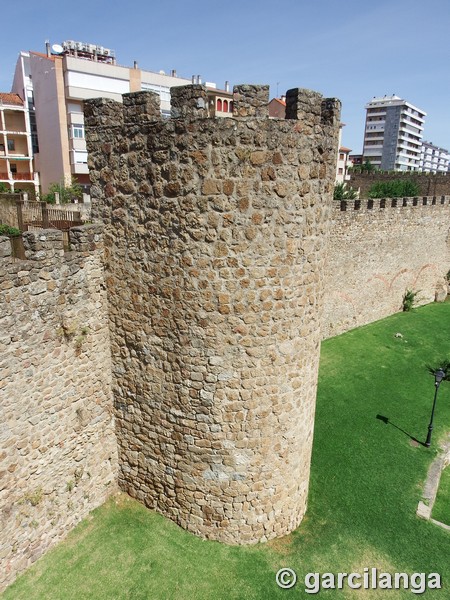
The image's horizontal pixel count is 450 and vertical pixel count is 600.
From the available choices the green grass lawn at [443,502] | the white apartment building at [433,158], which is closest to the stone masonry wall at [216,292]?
the green grass lawn at [443,502]

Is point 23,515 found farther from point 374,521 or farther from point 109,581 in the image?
point 374,521

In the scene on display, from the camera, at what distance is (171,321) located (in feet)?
19.1

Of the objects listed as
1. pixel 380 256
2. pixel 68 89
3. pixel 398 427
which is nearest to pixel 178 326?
pixel 398 427

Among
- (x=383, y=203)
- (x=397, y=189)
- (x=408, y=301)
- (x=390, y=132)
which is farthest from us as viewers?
(x=390, y=132)

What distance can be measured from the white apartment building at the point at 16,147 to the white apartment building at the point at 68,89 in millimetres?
868

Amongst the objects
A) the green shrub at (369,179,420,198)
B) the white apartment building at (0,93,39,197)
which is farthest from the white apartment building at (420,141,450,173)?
the white apartment building at (0,93,39,197)

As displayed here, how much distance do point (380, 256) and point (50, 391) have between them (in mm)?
14301

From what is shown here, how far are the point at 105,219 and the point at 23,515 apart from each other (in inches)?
169

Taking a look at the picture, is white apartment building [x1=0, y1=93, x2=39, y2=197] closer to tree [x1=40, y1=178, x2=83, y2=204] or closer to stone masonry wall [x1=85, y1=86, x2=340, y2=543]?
tree [x1=40, y1=178, x2=83, y2=204]

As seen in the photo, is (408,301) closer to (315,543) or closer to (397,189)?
(315,543)

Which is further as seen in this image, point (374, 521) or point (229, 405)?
point (374, 521)

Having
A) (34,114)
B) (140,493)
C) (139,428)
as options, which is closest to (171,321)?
(139,428)

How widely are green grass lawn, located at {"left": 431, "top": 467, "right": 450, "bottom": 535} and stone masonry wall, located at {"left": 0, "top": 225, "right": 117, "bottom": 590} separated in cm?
632

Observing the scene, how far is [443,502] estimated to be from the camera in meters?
8.34
